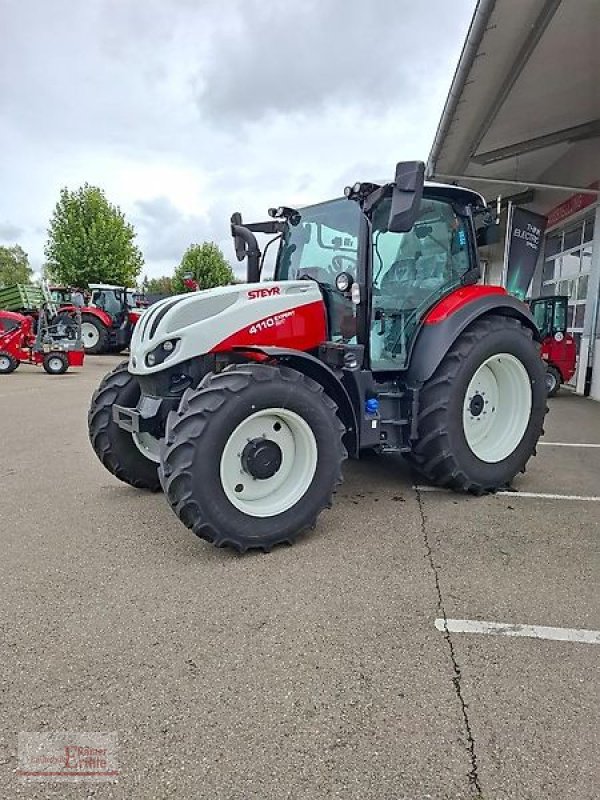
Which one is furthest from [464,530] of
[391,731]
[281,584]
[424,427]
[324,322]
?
[391,731]

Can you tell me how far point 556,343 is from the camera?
35.0 feet

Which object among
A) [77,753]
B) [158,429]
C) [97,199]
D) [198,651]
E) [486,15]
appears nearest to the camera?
[77,753]

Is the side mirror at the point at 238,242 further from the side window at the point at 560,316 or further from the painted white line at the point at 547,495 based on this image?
the side window at the point at 560,316

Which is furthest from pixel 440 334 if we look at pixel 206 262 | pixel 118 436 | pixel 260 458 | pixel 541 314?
pixel 206 262

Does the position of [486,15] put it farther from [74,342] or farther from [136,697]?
[74,342]

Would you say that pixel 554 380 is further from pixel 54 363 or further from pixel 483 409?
pixel 54 363

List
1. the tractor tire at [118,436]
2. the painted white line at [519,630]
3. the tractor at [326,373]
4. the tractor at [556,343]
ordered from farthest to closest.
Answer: the tractor at [556,343] → the tractor tire at [118,436] → the tractor at [326,373] → the painted white line at [519,630]

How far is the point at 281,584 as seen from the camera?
2984 millimetres

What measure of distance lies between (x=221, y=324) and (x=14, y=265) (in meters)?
73.5

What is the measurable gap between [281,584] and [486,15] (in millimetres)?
6250

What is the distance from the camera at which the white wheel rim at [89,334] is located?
18.8 metres

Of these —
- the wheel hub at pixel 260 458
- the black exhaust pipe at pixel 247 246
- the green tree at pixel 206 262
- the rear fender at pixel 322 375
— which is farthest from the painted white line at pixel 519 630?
the green tree at pixel 206 262

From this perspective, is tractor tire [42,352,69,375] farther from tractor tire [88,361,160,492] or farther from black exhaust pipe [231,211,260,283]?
tractor tire [88,361,160,492]

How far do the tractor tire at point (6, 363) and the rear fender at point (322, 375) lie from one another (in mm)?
12314
